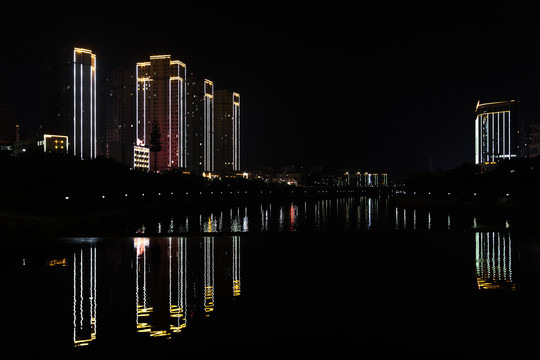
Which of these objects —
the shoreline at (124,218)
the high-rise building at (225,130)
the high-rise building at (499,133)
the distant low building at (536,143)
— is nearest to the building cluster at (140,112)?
the high-rise building at (225,130)

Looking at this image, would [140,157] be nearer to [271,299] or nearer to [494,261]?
[494,261]

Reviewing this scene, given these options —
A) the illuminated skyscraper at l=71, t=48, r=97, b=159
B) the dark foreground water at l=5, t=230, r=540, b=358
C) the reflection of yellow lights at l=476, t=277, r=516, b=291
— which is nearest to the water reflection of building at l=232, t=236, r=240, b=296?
the dark foreground water at l=5, t=230, r=540, b=358

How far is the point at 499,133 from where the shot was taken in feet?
362

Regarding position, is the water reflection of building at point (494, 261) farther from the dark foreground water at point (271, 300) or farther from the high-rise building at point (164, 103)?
the high-rise building at point (164, 103)

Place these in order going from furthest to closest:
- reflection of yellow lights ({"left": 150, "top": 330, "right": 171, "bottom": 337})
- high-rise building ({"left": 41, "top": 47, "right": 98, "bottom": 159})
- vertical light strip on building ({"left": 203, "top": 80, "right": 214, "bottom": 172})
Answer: vertical light strip on building ({"left": 203, "top": 80, "right": 214, "bottom": 172})
high-rise building ({"left": 41, "top": 47, "right": 98, "bottom": 159})
reflection of yellow lights ({"left": 150, "top": 330, "right": 171, "bottom": 337})

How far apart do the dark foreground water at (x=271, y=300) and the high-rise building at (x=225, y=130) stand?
113208 millimetres

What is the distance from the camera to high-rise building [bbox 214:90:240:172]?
12431cm

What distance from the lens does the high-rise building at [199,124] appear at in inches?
4240

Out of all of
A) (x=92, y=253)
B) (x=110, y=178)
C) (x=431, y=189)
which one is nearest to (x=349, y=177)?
(x=431, y=189)

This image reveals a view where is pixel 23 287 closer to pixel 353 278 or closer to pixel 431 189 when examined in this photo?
pixel 353 278

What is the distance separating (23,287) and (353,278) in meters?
6.36

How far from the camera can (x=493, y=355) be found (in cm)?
510

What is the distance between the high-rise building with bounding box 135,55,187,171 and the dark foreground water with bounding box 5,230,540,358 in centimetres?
8265

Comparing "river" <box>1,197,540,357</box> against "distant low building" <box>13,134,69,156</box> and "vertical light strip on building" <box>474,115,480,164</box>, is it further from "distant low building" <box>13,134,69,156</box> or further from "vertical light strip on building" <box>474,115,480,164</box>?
"vertical light strip on building" <box>474,115,480,164</box>
